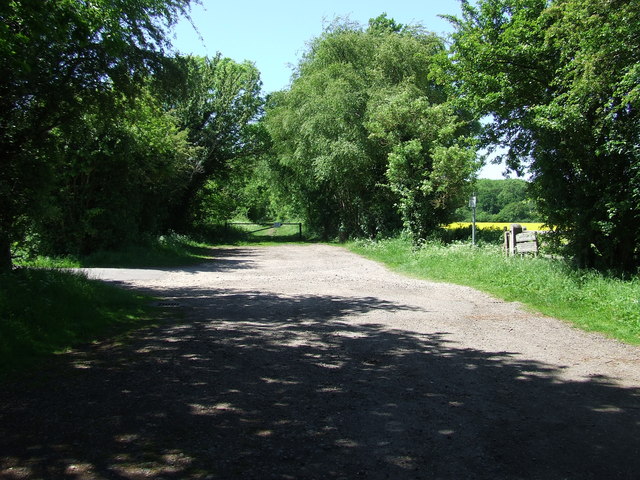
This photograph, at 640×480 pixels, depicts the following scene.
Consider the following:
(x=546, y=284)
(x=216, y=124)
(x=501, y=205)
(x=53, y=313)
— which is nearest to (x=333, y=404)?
(x=53, y=313)

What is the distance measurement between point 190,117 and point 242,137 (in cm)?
518

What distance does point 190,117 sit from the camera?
30188 mm

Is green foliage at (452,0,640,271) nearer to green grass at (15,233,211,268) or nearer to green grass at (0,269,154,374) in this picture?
green grass at (0,269,154,374)

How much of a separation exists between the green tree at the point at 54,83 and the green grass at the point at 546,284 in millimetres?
8973

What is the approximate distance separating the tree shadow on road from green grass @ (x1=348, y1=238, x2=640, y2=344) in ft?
9.31

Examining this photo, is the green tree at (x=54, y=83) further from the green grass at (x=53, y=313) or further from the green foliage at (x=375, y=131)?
the green foliage at (x=375, y=131)

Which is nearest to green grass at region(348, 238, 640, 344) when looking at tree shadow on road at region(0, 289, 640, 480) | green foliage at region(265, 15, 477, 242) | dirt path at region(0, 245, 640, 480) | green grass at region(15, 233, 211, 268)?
dirt path at region(0, 245, 640, 480)

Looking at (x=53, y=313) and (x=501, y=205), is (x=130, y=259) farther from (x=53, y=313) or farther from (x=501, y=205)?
(x=501, y=205)

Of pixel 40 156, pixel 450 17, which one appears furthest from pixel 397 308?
pixel 450 17

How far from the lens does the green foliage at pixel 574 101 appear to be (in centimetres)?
906

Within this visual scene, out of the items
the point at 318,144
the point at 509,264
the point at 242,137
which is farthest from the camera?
the point at 242,137

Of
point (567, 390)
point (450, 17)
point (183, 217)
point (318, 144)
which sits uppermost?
point (450, 17)

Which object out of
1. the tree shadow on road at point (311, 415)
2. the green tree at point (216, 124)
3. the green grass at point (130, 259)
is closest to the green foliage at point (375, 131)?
the green tree at point (216, 124)

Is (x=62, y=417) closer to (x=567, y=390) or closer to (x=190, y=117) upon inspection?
(x=567, y=390)
